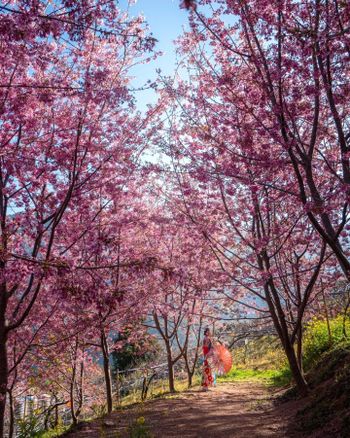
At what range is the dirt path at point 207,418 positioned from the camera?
227 inches

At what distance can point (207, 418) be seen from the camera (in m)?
6.87

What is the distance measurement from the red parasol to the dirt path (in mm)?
3455

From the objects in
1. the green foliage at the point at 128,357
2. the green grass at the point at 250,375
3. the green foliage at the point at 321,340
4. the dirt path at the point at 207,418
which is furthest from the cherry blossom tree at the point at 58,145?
the green foliage at the point at 128,357

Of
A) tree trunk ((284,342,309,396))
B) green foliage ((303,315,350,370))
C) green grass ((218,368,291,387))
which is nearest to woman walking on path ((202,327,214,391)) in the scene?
green grass ((218,368,291,387))

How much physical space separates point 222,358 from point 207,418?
745cm

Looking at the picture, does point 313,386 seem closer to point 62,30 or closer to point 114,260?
point 114,260

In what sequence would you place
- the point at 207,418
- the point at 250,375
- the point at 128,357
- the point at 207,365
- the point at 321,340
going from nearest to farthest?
1. the point at 207,418
2. the point at 321,340
3. the point at 207,365
4. the point at 250,375
5. the point at 128,357

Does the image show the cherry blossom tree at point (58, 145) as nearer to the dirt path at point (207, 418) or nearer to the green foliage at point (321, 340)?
the dirt path at point (207, 418)

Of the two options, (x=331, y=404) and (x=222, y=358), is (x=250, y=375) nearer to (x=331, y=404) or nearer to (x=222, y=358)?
(x=222, y=358)

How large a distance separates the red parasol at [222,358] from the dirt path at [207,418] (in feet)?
11.3

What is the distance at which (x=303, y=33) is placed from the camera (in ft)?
8.82

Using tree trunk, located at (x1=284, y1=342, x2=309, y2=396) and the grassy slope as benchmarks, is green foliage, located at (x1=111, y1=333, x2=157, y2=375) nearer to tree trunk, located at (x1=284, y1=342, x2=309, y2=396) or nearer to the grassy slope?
tree trunk, located at (x1=284, y1=342, x2=309, y2=396)

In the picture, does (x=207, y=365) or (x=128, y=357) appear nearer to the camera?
(x=207, y=365)

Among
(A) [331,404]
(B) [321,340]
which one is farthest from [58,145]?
(B) [321,340]
